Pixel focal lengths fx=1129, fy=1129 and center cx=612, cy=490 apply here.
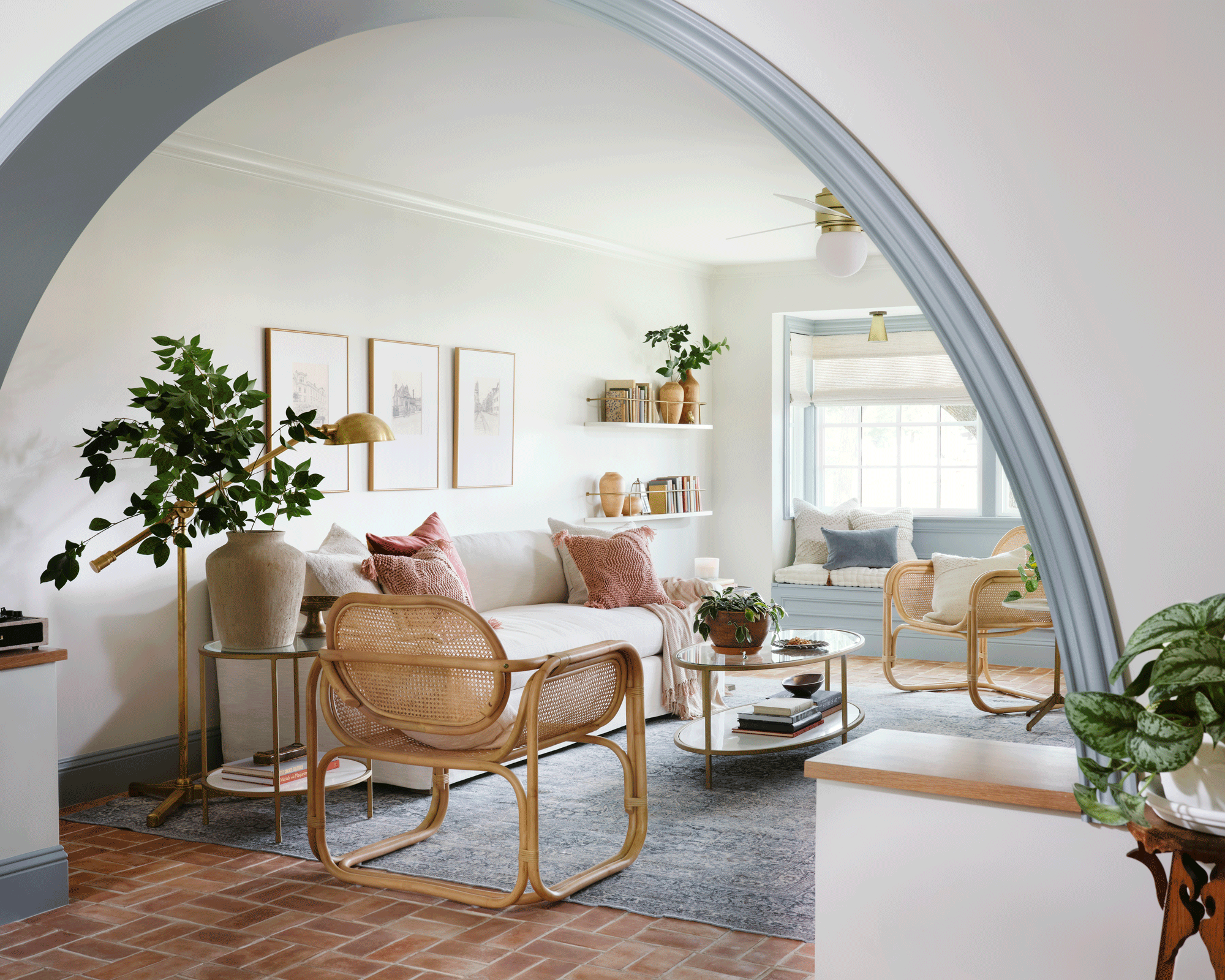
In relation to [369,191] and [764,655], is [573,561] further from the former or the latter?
[369,191]

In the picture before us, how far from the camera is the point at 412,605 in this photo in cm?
311

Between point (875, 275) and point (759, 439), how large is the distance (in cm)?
143

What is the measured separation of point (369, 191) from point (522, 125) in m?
1.23

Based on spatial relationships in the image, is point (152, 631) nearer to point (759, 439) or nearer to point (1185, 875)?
point (1185, 875)

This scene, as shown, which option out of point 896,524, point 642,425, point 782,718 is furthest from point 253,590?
point 896,524

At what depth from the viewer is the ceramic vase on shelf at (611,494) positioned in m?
7.20

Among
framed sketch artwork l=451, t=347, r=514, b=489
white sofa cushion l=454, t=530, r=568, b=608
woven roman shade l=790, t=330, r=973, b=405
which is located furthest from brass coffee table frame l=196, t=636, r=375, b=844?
woven roman shade l=790, t=330, r=973, b=405

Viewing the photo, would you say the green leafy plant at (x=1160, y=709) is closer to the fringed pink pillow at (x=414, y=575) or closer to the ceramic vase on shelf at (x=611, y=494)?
the fringed pink pillow at (x=414, y=575)

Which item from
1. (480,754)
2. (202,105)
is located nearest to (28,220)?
(202,105)

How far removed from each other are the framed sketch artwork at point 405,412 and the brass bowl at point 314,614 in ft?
4.52

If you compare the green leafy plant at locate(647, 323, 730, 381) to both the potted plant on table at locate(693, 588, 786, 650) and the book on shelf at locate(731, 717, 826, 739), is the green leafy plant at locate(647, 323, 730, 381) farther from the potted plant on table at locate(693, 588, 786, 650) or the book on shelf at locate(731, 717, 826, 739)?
the book on shelf at locate(731, 717, 826, 739)

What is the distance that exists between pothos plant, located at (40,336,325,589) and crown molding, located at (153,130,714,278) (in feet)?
3.71

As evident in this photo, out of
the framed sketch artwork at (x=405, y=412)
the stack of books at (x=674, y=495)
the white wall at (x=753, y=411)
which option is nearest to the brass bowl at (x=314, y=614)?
the framed sketch artwork at (x=405, y=412)

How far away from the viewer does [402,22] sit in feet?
7.58
